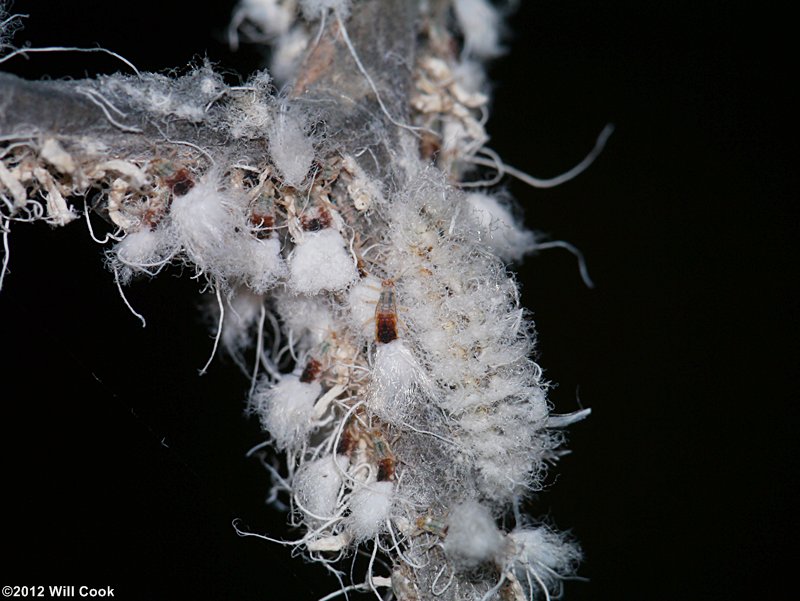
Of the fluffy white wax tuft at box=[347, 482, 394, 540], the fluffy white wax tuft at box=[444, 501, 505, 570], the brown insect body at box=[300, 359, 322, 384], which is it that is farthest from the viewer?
the brown insect body at box=[300, 359, 322, 384]

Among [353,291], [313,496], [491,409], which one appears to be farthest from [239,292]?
[491,409]

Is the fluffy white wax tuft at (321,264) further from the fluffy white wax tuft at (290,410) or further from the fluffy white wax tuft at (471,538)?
the fluffy white wax tuft at (471,538)

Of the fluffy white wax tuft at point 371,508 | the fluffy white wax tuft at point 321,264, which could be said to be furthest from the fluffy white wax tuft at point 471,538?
the fluffy white wax tuft at point 321,264

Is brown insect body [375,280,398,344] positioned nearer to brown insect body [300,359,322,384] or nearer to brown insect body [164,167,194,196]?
brown insect body [300,359,322,384]

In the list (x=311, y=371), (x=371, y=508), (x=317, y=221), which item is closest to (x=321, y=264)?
(x=317, y=221)

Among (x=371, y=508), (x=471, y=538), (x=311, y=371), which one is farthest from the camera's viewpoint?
(x=311, y=371)

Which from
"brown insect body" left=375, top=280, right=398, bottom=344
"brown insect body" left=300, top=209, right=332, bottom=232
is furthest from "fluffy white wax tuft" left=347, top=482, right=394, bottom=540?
Result: "brown insect body" left=300, top=209, right=332, bottom=232

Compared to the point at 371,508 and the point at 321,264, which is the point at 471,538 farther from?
the point at 321,264

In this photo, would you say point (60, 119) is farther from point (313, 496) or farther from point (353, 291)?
point (313, 496)

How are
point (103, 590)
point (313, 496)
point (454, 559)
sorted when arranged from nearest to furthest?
point (454, 559) < point (313, 496) < point (103, 590)
